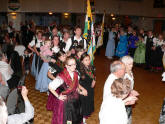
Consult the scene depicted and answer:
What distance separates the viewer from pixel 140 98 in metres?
5.20

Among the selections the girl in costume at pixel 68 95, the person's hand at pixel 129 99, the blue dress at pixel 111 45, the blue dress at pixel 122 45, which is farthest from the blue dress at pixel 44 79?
the blue dress at pixel 111 45

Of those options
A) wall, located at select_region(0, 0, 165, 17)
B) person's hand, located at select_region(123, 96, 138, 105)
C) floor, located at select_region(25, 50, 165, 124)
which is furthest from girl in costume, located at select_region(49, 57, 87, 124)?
wall, located at select_region(0, 0, 165, 17)

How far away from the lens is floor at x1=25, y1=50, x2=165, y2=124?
13.5 feet

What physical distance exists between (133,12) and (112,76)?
49.4ft

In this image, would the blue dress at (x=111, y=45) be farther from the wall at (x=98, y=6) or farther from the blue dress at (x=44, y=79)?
the wall at (x=98, y=6)

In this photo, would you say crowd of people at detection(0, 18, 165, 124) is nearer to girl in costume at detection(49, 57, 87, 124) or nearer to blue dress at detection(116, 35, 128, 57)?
girl in costume at detection(49, 57, 87, 124)

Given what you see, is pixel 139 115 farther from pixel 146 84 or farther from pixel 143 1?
pixel 143 1

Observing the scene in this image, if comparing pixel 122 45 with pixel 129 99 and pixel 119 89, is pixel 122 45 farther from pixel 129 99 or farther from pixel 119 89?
pixel 119 89

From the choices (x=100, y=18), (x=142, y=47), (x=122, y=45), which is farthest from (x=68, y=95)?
(x=100, y=18)

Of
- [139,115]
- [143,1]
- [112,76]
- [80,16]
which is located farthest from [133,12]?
[112,76]

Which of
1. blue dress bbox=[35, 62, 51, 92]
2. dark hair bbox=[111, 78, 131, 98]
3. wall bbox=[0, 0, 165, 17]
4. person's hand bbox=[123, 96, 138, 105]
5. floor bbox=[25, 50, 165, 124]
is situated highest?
wall bbox=[0, 0, 165, 17]

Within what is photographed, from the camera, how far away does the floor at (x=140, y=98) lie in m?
4.10

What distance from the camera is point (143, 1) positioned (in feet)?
55.1

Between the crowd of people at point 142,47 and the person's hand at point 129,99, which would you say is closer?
the person's hand at point 129,99
